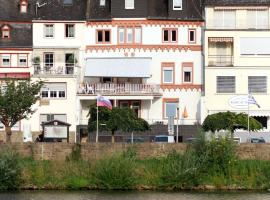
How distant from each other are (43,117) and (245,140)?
1921 centimetres

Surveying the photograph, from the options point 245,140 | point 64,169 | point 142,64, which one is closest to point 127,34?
point 142,64

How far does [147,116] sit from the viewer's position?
311 feet

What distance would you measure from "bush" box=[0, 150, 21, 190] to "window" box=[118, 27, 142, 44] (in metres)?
30.9

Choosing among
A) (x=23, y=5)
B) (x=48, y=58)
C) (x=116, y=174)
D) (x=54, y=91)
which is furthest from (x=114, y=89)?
(x=116, y=174)

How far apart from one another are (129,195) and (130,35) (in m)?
33.8

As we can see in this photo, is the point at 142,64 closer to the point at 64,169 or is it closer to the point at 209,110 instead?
the point at 209,110

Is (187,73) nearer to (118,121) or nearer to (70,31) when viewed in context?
(70,31)

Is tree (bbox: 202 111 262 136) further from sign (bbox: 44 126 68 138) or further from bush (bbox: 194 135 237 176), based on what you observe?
bush (bbox: 194 135 237 176)

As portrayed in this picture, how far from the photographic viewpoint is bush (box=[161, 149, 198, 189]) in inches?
2603

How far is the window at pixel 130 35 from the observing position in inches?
3755

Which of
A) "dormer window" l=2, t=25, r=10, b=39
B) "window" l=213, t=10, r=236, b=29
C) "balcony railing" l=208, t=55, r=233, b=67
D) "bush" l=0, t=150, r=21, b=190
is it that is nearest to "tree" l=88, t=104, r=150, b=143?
"balcony railing" l=208, t=55, r=233, b=67

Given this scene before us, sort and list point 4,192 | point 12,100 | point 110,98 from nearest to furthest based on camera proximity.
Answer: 1. point 4,192
2. point 12,100
3. point 110,98

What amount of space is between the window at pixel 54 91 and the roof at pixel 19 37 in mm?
5265

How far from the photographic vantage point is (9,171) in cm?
6550
